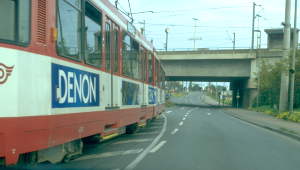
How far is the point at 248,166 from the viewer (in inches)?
333

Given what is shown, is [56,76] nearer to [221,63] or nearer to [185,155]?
[185,155]

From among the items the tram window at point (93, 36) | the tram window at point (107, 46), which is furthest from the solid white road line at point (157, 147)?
the tram window at point (93, 36)

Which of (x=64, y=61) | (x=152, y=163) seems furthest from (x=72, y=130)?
(x=152, y=163)

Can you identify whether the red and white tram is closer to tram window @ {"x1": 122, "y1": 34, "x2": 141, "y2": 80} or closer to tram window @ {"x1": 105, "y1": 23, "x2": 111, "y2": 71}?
tram window @ {"x1": 105, "y1": 23, "x2": 111, "y2": 71}

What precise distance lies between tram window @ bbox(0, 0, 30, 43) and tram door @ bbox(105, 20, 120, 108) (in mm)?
3715

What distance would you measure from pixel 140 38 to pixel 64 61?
7757 mm

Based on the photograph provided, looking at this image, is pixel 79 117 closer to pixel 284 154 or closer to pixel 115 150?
pixel 115 150

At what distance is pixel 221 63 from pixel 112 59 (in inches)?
1497

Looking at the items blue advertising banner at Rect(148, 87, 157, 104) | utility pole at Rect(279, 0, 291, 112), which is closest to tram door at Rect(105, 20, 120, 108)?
blue advertising banner at Rect(148, 87, 157, 104)

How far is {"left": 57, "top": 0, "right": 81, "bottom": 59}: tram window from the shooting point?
605 centimetres

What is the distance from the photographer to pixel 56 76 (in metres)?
5.73

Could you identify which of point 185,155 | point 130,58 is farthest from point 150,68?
point 185,155

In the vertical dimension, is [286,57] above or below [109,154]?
above

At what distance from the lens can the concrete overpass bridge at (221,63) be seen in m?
44.8
